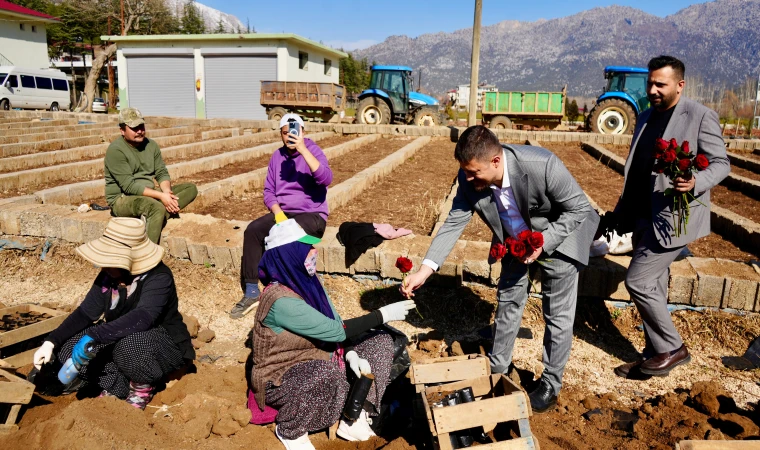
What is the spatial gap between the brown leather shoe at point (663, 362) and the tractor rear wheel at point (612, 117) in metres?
13.8

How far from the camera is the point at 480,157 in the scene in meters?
2.55

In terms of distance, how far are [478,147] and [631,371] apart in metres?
1.75

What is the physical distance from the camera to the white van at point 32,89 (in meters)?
22.8

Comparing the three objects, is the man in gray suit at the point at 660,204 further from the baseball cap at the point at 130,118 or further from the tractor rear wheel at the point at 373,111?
the tractor rear wheel at the point at 373,111

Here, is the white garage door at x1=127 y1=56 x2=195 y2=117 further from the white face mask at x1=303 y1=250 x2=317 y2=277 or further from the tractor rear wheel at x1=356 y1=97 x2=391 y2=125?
the white face mask at x1=303 y1=250 x2=317 y2=277

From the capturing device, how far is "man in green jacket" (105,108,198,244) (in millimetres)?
4703

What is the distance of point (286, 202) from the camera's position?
4.30m

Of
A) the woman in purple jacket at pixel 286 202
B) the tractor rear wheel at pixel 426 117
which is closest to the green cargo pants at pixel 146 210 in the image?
the woman in purple jacket at pixel 286 202

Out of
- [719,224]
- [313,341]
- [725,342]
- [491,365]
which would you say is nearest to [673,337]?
[725,342]

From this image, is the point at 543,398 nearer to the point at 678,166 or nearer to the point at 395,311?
the point at 395,311

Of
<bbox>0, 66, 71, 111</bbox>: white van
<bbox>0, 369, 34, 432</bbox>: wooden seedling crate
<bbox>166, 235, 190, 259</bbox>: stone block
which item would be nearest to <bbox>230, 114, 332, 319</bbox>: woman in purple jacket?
<bbox>166, 235, 190, 259</bbox>: stone block

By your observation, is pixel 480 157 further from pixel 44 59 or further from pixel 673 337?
pixel 44 59

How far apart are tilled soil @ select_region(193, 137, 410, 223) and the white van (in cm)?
1657

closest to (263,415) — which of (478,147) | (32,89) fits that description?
(478,147)
